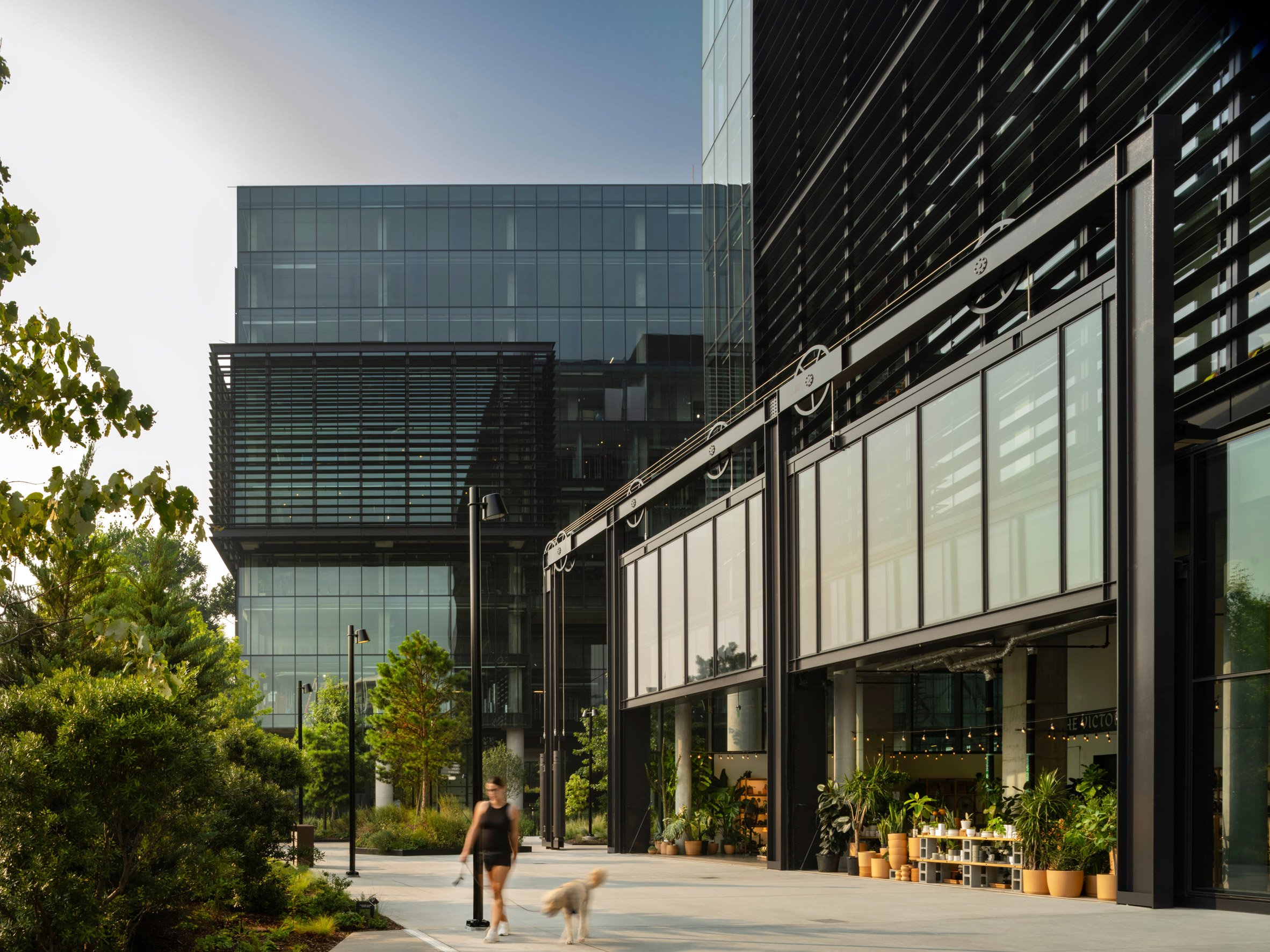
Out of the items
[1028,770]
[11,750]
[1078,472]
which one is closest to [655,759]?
[1028,770]

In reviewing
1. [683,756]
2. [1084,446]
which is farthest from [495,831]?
[683,756]

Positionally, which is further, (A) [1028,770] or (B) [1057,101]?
(A) [1028,770]

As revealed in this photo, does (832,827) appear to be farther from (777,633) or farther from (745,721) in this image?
(745,721)

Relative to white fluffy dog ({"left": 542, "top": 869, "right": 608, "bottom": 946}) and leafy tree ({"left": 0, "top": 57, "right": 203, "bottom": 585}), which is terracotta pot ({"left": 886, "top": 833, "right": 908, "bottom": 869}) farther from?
leafy tree ({"left": 0, "top": 57, "right": 203, "bottom": 585})

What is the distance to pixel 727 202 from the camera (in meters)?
37.9

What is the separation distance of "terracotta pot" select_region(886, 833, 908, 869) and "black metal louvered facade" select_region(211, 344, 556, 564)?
4060 cm

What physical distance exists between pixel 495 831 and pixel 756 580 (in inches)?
540

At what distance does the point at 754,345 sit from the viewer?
112 feet

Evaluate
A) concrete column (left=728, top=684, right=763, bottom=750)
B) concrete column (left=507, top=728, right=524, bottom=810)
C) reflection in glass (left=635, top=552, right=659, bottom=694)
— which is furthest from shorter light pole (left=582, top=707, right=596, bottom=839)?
reflection in glass (left=635, top=552, right=659, bottom=694)

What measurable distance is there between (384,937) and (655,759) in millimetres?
24261

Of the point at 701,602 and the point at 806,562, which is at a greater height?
the point at 806,562

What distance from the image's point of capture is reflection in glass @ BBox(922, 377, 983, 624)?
65.0 ft

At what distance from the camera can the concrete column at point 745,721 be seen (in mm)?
37844

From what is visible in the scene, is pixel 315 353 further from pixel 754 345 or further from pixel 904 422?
pixel 904 422
